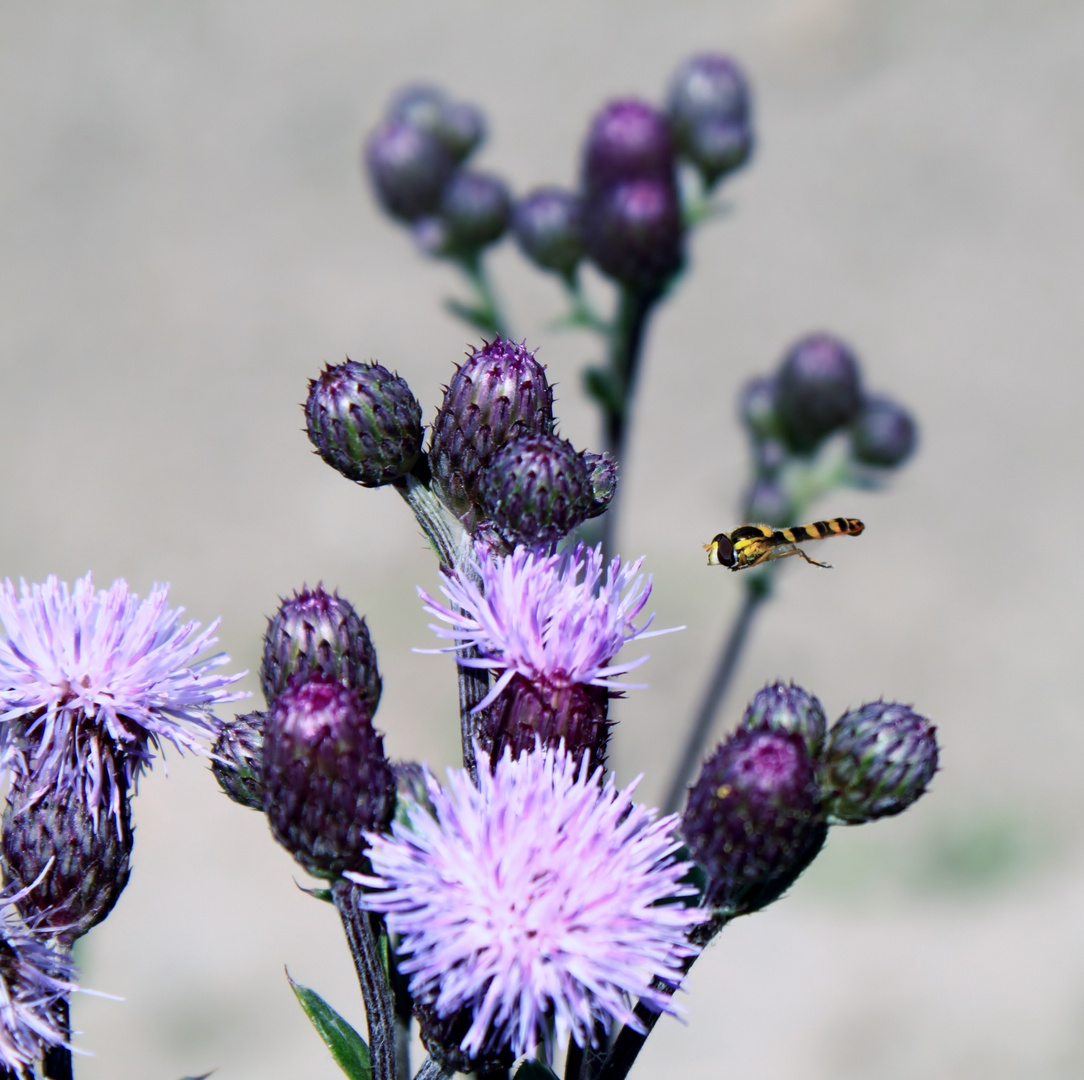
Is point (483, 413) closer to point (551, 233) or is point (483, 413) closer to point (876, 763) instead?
point (876, 763)

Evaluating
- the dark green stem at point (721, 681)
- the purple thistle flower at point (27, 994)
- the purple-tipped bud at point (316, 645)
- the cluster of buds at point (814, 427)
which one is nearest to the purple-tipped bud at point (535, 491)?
the purple-tipped bud at point (316, 645)

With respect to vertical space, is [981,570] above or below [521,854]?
above

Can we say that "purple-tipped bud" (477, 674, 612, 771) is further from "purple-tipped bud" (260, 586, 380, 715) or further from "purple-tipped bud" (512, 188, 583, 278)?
Answer: "purple-tipped bud" (512, 188, 583, 278)

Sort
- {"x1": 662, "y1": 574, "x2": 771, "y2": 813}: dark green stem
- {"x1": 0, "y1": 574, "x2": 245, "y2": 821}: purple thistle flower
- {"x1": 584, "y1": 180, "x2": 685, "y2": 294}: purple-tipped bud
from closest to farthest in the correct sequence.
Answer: {"x1": 0, "y1": 574, "x2": 245, "y2": 821}: purple thistle flower
{"x1": 662, "y1": 574, "x2": 771, "y2": 813}: dark green stem
{"x1": 584, "y1": 180, "x2": 685, "y2": 294}: purple-tipped bud

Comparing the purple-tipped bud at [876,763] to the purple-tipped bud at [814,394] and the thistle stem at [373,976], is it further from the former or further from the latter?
the purple-tipped bud at [814,394]

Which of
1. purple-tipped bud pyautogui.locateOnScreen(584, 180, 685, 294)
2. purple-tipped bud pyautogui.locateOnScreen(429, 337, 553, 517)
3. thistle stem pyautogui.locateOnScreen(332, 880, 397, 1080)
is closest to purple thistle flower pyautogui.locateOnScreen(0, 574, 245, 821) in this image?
thistle stem pyautogui.locateOnScreen(332, 880, 397, 1080)

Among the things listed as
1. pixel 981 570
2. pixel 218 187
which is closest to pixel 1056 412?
pixel 981 570

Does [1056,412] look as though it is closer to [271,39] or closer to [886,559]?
[886,559]

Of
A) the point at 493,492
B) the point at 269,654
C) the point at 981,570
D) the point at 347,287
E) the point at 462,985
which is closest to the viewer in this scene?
the point at 462,985

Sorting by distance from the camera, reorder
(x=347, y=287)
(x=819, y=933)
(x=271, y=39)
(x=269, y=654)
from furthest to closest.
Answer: (x=271, y=39)
(x=347, y=287)
(x=819, y=933)
(x=269, y=654)
